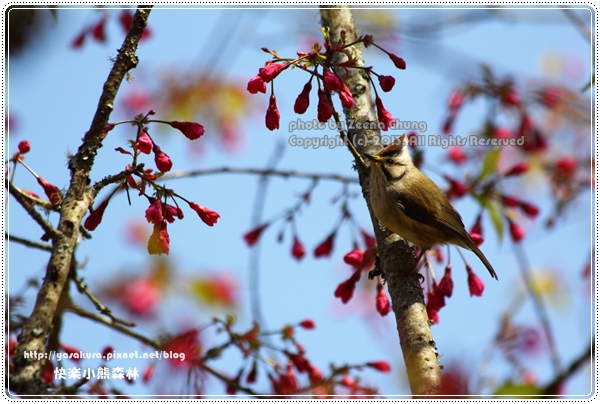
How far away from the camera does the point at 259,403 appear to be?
3.54 metres

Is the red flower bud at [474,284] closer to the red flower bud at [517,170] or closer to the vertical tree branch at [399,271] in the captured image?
the vertical tree branch at [399,271]

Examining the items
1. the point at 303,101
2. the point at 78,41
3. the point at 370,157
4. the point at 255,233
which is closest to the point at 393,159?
the point at 370,157

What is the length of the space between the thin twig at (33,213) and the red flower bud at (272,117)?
1.32 meters

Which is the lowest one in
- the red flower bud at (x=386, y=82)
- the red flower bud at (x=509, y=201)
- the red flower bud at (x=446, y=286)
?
the red flower bud at (x=446, y=286)

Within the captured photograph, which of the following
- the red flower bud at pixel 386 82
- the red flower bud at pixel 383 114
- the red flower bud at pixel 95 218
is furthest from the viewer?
the red flower bud at pixel 383 114

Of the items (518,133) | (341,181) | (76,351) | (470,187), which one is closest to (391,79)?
(341,181)

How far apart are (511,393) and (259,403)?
2286mm

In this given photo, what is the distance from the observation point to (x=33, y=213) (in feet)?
8.59

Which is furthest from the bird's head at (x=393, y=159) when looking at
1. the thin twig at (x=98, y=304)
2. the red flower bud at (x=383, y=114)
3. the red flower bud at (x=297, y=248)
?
the thin twig at (x=98, y=304)

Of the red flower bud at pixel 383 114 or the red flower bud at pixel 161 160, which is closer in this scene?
the red flower bud at pixel 161 160

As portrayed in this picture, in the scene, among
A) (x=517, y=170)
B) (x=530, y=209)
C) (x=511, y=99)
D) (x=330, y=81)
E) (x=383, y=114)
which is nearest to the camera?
(x=330, y=81)

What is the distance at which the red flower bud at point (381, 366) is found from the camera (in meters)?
4.53

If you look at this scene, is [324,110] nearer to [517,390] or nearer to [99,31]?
[517,390]

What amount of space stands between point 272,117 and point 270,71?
0.30 m
